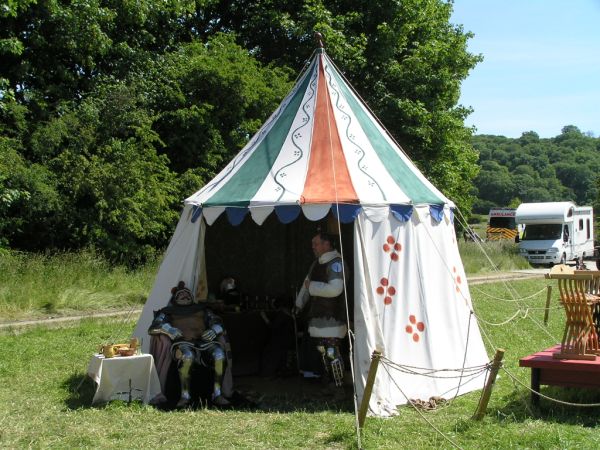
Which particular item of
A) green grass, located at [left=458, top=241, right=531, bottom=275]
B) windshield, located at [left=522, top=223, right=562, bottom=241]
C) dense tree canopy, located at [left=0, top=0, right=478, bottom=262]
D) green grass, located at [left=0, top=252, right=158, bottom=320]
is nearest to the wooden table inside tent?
green grass, located at [left=0, top=252, right=158, bottom=320]

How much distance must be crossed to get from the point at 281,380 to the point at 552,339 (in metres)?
4.44

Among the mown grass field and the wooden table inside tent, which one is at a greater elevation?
the wooden table inside tent

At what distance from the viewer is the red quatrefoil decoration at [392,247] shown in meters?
7.23

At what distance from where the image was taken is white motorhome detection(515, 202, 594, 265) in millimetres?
26500

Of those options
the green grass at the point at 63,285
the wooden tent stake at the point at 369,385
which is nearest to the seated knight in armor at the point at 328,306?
the wooden tent stake at the point at 369,385

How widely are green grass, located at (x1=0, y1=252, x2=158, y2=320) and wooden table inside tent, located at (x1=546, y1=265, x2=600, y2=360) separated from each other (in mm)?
9378

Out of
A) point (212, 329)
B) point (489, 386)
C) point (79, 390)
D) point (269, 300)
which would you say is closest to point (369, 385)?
point (489, 386)

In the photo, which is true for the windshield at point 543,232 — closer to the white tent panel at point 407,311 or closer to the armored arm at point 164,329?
the white tent panel at point 407,311

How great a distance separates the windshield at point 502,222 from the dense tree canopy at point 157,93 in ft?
52.9

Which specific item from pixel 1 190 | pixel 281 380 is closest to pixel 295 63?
pixel 1 190

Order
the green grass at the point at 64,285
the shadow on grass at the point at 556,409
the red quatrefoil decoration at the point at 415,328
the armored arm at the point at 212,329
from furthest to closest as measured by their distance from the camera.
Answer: the green grass at the point at 64,285
the red quatrefoil decoration at the point at 415,328
the armored arm at the point at 212,329
the shadow on grass at the point at 556,409

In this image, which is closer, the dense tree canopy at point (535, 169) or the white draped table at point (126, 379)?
the white draped table at point (126, 379)

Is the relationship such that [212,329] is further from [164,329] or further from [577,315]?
[577,315]

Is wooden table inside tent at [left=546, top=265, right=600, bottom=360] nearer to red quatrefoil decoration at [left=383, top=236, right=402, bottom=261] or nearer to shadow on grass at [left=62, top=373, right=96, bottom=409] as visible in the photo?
red quatrefoil decoration at [left=383, top=236, right=402, bottom=261]
